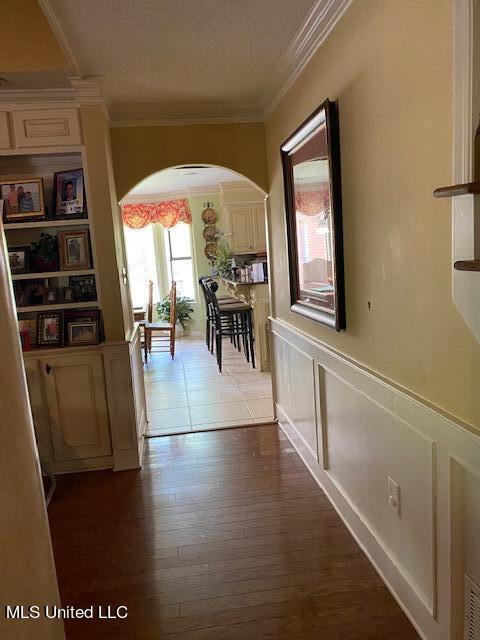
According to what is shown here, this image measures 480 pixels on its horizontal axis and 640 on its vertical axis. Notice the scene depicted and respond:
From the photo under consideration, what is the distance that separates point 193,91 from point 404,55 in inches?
71.3

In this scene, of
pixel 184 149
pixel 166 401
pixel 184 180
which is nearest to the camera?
pixel 184 149

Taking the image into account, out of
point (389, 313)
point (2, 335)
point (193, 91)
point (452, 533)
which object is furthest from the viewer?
point (193, 91)

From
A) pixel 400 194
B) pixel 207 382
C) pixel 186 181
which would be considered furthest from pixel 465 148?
pixel 186 181

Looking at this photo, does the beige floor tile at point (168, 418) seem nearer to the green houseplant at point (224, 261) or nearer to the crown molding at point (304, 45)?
the crown molding at point (304, 45)

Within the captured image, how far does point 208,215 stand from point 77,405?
17.4ft

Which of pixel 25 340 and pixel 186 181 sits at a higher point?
pixel 186 181

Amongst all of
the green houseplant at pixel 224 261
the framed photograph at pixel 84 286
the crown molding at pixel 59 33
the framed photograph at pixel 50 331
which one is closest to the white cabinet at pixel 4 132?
the crown molding at pixel 59 33

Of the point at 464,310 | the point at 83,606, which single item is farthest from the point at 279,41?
the point at 83,606

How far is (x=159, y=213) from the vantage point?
7766 millimetres

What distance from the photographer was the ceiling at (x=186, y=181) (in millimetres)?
6180

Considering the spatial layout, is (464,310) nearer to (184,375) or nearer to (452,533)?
(452,533)

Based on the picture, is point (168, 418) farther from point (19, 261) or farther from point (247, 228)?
point (247, 228)

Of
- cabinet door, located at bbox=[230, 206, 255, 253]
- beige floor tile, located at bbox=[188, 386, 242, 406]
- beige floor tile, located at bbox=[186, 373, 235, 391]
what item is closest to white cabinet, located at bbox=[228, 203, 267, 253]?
cabinet door, located at bbox=[230, 206, 255, 253]

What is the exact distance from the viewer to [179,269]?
27.0ft
